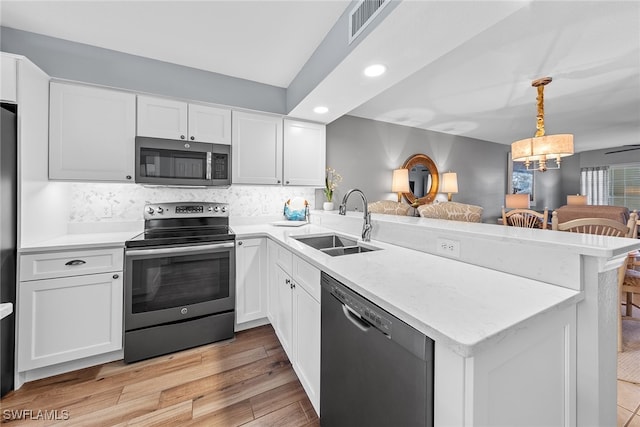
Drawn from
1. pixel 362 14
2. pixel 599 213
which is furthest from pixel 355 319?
pixel 599 213

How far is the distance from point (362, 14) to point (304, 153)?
1563 millimetres

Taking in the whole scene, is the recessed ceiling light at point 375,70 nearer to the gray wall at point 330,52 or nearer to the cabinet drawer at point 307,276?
the gray wall at point 330,52

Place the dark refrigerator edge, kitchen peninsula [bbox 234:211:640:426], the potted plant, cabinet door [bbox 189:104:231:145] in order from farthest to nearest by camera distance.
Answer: the potted plant < cabinet door [bbox 189:104:231:145] < the dark refrigerator edge < kitchen peninsula [bbox 234:211:640:426]

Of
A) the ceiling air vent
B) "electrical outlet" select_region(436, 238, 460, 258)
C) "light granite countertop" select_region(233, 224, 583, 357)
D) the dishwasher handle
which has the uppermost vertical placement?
the ceiling air vent

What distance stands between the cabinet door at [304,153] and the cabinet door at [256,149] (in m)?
0.09

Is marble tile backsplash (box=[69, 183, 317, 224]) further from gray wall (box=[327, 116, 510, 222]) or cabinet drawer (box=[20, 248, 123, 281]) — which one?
gray wall (box=[327, 116, 510, 222])

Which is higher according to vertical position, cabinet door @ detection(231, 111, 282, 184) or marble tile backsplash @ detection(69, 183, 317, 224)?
cabinet door @ detection(231, 111, 282, 184)

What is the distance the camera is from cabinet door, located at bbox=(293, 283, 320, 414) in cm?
135

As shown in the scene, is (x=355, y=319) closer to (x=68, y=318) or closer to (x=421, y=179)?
(x=68, y=318)

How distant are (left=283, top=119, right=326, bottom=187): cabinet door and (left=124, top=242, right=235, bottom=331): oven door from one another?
1.12 metres

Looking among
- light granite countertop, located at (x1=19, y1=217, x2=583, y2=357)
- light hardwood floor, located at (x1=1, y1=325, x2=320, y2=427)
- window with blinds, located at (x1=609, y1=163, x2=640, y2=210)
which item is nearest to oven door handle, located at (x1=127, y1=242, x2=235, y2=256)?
light hardwood floor, located at (x1=1, y1=325, x2=320, y2=427)

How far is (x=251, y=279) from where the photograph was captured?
7.65ft

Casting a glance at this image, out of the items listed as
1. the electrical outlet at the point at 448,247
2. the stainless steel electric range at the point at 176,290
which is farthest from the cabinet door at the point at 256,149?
the electrical outlet at the point at 448,247

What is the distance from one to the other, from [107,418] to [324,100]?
2689mm
